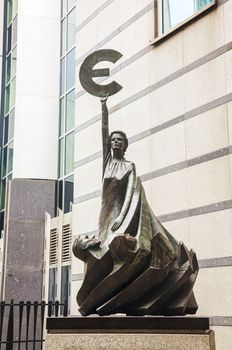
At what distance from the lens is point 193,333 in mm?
5211

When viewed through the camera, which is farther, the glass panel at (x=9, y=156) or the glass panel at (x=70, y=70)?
the glass panel at (x=9, y=156)

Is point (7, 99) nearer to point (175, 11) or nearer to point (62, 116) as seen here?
point (62, 116)

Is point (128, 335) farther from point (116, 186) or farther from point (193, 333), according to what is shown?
point (116, 186)

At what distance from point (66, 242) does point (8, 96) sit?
7810mm

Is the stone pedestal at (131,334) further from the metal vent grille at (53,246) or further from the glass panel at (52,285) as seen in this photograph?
the metal vent grille at (53,246)

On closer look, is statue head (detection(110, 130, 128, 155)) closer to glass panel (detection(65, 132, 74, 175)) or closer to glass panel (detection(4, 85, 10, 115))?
glass panel (detection(65, 132, 74, 175))

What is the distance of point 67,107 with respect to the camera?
16688 millimetres

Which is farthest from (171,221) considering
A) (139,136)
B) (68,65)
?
(68,65)

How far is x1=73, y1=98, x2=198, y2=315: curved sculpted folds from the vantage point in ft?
18.2

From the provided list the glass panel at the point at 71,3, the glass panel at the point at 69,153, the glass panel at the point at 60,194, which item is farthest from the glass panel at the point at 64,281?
the glass panel at the point at 71,3

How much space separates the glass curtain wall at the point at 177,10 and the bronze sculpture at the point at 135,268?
17.2 ft

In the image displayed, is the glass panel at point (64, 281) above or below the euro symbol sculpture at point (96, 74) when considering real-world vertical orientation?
below

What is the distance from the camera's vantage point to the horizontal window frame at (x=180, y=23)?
9.63 meters

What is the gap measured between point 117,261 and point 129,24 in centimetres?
742
